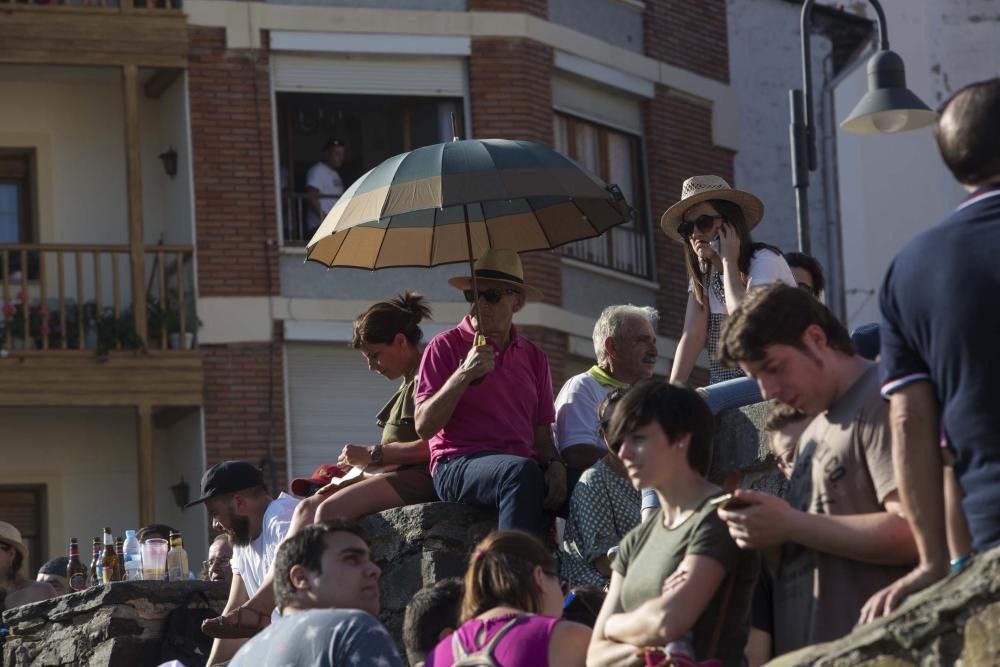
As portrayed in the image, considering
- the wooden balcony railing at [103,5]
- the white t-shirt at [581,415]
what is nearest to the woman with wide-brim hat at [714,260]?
the white t-shirt at [581,415]

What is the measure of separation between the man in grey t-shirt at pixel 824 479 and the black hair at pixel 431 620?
154 centimetres

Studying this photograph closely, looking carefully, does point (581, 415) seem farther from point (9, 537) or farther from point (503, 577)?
point (9, 537)

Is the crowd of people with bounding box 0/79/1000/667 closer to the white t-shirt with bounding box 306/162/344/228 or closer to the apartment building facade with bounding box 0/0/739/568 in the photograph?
the apartment building facade with bounding box 0/0/739/568

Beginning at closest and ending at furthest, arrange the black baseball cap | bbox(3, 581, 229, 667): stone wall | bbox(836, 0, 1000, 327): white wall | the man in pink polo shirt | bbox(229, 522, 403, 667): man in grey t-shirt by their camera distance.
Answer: bbox(229, 522, 403, 667): man in grey t-shirt → the man in pink polo shirt → the black baseball cap → bbox(3, 581, 229, 667): stone wall → bbox(836, 0, 1000, 327): white wall

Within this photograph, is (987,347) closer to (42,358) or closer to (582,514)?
(582,514)

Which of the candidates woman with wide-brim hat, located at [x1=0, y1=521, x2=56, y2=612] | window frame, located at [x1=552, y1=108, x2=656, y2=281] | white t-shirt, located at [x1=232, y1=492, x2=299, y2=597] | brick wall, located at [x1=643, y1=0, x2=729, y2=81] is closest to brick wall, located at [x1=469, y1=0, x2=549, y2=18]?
window frame, located at [x1=552, y1=108, x2=656, y2=281]

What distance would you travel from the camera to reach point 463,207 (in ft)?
33.9

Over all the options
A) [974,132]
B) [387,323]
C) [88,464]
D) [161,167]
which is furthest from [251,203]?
[974,132]

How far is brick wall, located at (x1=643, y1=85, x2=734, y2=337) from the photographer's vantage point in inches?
896

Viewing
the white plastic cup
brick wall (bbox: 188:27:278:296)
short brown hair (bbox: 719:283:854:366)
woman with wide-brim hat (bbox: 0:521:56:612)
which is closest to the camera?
short brown hair (bbox: 719:283:854:366)

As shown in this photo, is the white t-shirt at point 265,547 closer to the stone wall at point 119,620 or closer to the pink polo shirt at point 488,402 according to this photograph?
the pink polo shirt at point 488,402

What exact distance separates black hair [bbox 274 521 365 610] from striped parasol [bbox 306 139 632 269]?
300 cm

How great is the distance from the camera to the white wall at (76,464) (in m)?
21.3

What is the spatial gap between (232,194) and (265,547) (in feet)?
37.7
